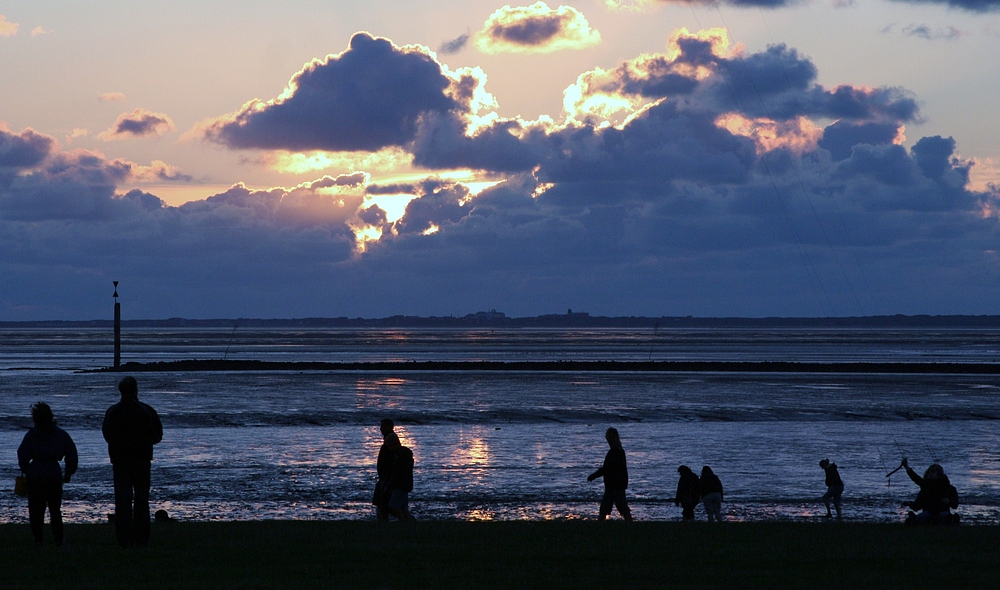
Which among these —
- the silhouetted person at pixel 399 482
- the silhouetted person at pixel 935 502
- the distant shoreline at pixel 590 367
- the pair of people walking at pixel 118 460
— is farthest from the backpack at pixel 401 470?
the distant shoreline at pixel 590 367

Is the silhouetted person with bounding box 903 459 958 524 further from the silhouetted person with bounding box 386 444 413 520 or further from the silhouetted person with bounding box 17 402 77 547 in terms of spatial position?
the silhouetted person with bounding box 17 402 77 547

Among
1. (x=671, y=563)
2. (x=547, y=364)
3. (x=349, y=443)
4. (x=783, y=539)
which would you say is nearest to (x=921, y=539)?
(x=783, y=539)

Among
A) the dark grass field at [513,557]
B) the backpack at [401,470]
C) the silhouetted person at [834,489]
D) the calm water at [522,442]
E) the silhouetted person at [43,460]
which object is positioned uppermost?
the silhouetted person at [43,460]

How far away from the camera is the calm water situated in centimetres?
1866

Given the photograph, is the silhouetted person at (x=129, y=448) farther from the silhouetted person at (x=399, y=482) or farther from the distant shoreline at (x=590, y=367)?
the distant shoreline at (x=590, y=367)

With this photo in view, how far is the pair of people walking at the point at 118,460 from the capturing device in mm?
11141

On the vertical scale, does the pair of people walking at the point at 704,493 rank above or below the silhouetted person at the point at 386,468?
below

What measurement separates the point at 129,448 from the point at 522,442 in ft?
59.3

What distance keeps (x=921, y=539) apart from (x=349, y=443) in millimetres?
18429

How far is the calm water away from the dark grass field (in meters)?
4.31

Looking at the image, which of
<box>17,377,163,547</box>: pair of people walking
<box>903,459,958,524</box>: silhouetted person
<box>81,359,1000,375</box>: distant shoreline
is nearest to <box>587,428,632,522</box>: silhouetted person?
<box>903,459,958,524</box>: silhouetted person

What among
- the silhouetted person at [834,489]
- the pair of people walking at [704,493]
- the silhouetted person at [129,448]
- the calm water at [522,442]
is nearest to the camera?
the silhouetted person at [129,448]

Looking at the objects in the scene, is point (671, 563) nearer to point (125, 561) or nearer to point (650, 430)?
point (125, 561)

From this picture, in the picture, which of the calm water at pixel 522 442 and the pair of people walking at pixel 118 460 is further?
the calm water at pixel 522 442
